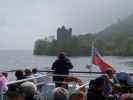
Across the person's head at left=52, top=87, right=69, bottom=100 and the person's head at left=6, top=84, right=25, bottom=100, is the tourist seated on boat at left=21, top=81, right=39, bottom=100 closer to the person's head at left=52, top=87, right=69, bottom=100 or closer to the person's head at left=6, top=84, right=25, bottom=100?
the person's head at left=6, top=84, right=25, bottom=100

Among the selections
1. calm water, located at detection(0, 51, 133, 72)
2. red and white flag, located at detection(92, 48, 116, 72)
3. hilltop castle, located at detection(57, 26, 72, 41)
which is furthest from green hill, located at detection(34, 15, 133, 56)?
red and white flag, located at detection(92, 48, 116, 72)

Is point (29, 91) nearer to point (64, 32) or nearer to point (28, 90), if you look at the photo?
point (28, 90)

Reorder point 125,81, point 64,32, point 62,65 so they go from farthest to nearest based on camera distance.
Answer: point 64,32 → point 62,65 → point 125,81

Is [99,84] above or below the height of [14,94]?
above

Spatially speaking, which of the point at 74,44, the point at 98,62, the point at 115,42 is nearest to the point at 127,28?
the point at 115,42

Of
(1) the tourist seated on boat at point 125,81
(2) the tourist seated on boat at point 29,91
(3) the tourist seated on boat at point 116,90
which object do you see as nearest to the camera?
(2) the tourist seated on boat at point 29,91

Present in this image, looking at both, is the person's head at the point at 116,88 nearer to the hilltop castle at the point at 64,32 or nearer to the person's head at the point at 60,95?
the person's head at the point at 60,95

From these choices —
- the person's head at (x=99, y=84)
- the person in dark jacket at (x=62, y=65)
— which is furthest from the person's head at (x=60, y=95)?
the person in dark jacket at (x=62, y=65)

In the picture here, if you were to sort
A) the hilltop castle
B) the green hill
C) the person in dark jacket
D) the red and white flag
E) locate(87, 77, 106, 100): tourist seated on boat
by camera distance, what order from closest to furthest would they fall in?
1. locate(87, 77, 106, 100): tourist seated on boat
2. the person in dark jacket
3. the red and white flag
4. the hilltop castle
5. the green hill

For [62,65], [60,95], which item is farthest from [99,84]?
[62,65]

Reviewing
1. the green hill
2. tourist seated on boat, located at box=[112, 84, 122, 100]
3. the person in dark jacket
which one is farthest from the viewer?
the green hill

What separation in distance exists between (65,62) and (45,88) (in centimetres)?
350

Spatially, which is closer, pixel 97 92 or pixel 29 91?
pixel 97 92

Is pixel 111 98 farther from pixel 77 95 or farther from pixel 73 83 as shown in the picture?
pixel 73 83
